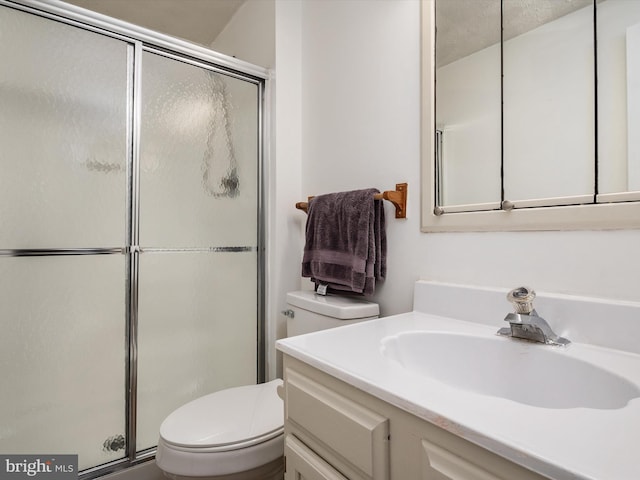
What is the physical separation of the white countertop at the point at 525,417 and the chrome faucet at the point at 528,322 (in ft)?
0.13

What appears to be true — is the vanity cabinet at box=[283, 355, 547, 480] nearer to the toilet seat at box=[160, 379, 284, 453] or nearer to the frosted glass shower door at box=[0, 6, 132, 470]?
the toilet seat at box=[160, 379, 284, 453]

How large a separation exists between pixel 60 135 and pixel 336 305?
1.21 metres

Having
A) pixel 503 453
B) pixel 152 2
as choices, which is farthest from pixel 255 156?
pixel 503 453

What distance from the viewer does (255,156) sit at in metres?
1.75

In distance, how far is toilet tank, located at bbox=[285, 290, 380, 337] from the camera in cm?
118

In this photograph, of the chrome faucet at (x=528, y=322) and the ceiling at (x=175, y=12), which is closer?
the chrome faucet at (x=528, y=322)

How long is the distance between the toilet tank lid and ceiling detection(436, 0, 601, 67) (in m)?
0.84

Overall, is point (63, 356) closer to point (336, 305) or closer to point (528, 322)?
point (336, 305)

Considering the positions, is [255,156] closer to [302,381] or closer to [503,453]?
[302,381]

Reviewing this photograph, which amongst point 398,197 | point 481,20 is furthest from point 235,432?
point 481,20

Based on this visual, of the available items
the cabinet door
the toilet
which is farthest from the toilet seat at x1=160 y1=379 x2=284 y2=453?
the cabinet door

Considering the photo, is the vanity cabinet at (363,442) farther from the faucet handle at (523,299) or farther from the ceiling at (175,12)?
the ceiling at (175,12)

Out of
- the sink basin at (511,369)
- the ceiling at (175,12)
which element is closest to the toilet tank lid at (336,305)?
the sink basin at (511,369)

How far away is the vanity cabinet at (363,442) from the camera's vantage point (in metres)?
0.46
